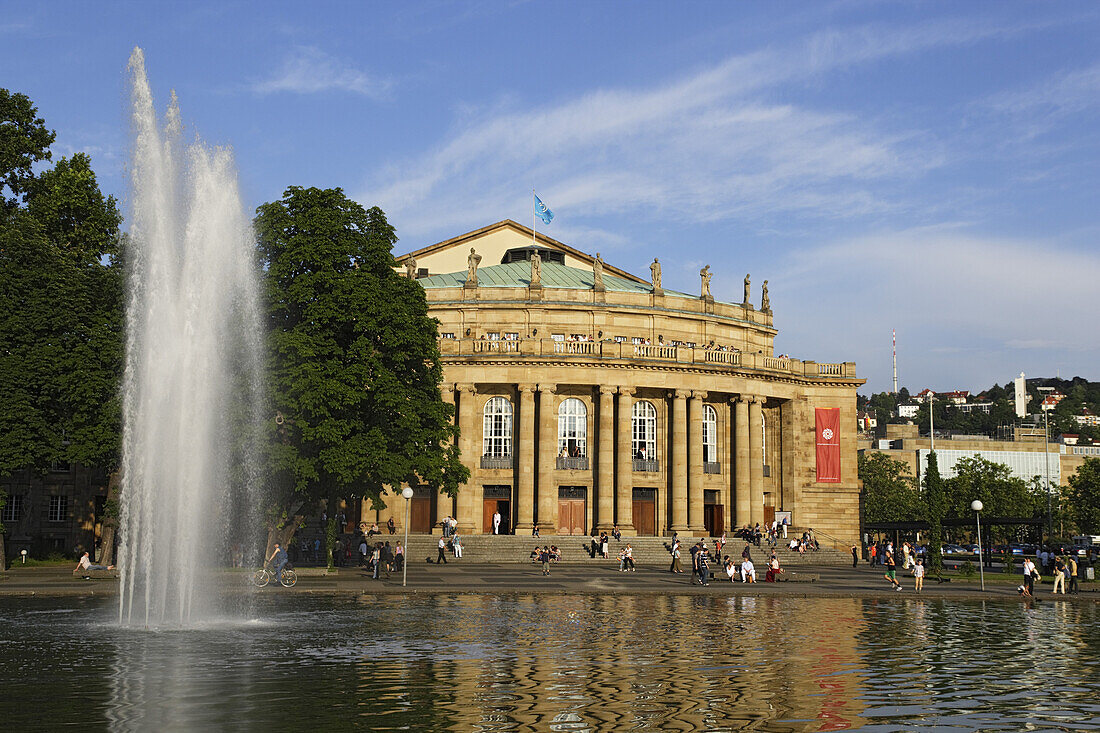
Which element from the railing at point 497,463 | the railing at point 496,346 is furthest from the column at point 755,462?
the railing at point 496,346

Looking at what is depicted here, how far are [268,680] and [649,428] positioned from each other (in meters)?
58.0

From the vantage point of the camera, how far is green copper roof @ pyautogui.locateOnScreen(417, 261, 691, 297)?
8169 centimetres

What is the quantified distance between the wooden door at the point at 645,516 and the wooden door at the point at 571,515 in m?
3.89

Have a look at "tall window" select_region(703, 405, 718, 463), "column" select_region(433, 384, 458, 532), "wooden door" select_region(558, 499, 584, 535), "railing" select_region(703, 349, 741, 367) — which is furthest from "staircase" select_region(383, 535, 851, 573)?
"railing" select_region(703, 349, 741, 367)

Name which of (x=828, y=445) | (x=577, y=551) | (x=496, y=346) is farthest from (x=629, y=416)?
(x=828, y=445)

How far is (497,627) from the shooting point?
27.1 m

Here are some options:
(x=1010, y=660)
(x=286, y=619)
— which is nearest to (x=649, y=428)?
(x=286, y=619)

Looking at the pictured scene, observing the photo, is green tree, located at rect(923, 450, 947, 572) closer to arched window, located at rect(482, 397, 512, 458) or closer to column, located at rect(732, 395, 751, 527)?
column, located at rect(732, 395, 751, 527)

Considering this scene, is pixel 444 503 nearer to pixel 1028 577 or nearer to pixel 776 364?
pixel 776 364

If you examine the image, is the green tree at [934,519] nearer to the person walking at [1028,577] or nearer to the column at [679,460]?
the person walking at [1028,577]

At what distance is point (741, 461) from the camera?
74125 millimetres

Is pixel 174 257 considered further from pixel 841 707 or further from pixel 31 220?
pixel 31 220

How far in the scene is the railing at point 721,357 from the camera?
73.9 metres

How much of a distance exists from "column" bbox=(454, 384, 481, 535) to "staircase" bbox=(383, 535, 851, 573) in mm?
5986
